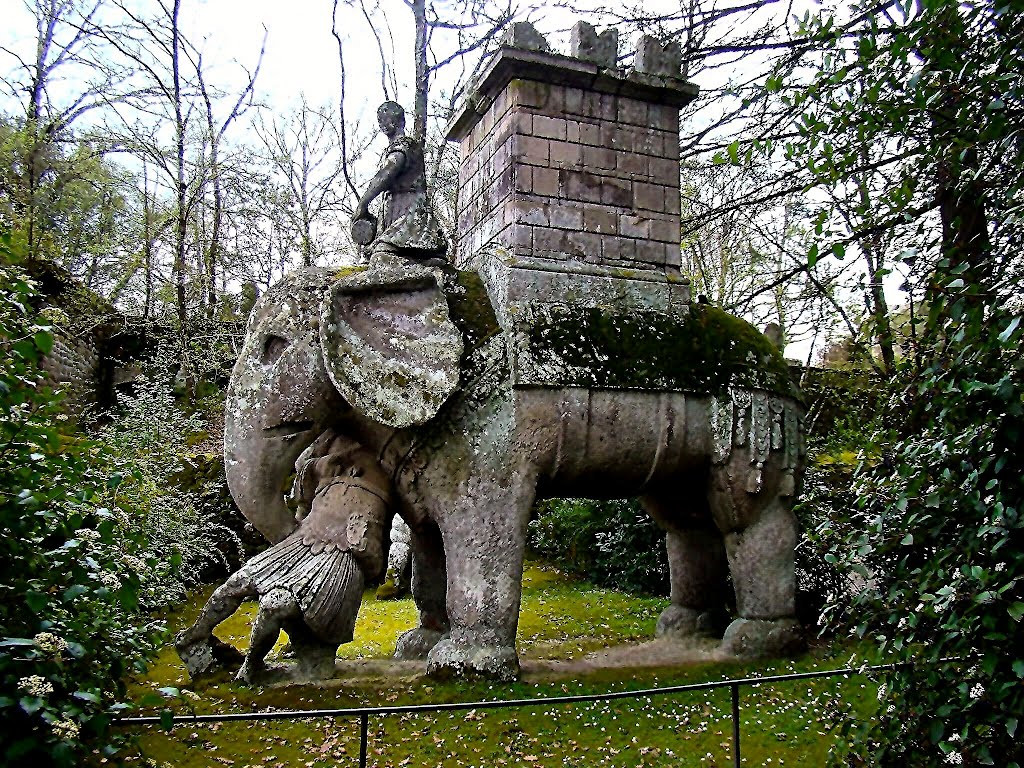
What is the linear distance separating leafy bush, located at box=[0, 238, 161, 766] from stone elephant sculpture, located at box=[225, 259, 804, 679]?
2148mm

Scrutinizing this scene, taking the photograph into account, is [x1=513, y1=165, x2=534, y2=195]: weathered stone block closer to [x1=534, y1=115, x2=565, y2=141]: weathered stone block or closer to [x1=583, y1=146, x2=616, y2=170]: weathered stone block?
[x1=534, y1=115, x2=565, y2=141]: weathered stone block

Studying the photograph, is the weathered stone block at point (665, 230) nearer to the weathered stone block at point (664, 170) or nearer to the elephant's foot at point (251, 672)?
the weathered stone block at point (664, 170)

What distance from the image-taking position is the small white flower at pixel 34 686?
190 centimetres

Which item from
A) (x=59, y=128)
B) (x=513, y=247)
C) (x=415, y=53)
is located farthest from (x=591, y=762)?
(x=59, y=128)

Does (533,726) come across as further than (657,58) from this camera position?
No

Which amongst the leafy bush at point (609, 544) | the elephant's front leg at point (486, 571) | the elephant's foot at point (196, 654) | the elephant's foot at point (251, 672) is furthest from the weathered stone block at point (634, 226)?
the leafy bush at point (609, 544)

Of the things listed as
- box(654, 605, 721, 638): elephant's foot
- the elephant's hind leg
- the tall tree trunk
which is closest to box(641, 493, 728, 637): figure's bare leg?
box(654, 605, 721, 638): elephant's foot

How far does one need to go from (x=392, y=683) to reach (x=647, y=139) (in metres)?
3.89

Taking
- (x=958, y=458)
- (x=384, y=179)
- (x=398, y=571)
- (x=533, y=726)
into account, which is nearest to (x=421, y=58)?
(x=398, y=571)

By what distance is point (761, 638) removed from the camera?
17.5ft

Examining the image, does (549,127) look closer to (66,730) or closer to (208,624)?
(208,624)

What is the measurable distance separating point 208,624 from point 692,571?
138 inches

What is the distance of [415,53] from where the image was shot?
590 inches

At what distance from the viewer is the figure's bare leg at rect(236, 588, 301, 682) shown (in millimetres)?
4449
